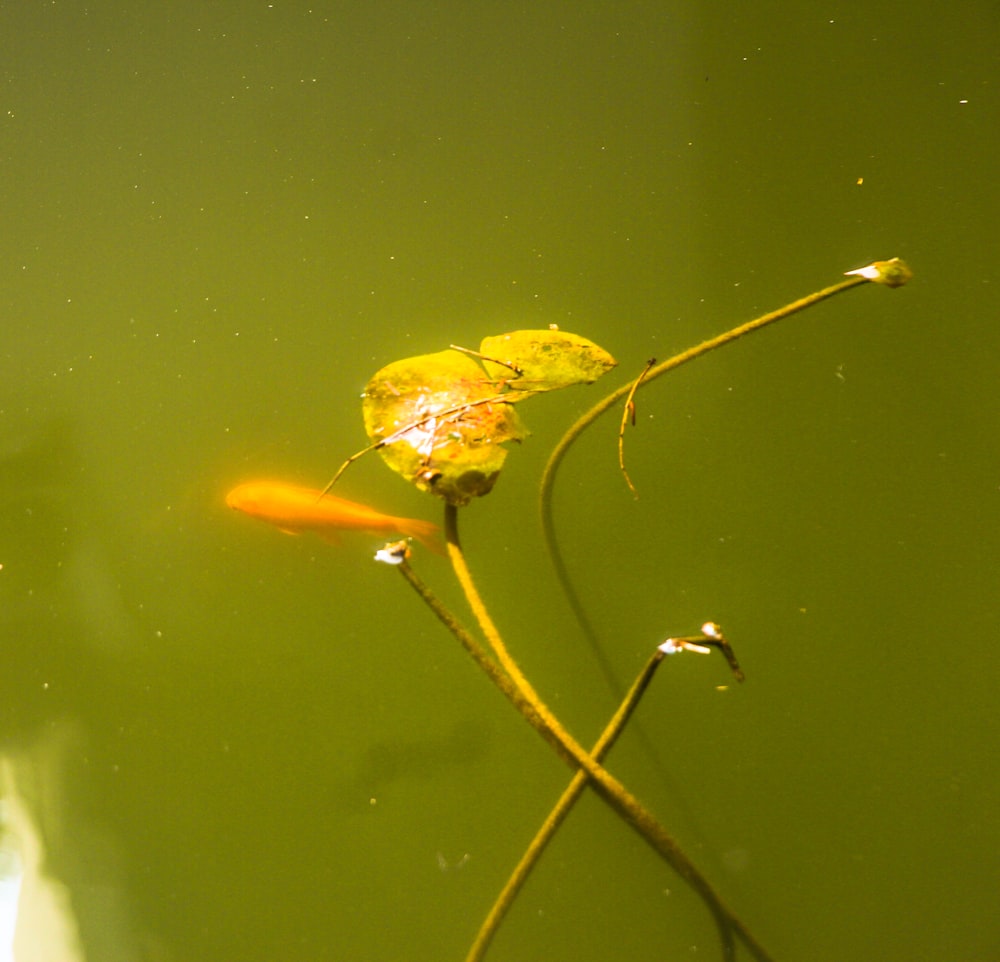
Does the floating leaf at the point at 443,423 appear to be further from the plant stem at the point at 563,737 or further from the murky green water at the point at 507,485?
the murky green water at the point at 507,485

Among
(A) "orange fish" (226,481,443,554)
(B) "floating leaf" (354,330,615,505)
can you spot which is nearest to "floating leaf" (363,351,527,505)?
(B) "floating leaf" (354,330,615,505)

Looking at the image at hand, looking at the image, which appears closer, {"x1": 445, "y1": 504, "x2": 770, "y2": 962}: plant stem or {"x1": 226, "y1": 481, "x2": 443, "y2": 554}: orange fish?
{"x1": 445, "y1": 504, "x2": 770, "y2": 962}: plant stem

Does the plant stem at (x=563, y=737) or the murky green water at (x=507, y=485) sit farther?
the murky green water at (x=507, y=485)

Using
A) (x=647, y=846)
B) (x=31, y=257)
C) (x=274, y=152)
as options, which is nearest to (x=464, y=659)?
(x=647, y=846)

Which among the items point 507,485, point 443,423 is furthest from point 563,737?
point 507,485

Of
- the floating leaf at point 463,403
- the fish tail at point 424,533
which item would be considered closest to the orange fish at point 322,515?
the fish tail at point 424,533

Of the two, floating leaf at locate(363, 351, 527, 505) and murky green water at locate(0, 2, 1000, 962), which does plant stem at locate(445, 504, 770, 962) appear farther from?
murky green water at locate(0, 2, 1000, 962)

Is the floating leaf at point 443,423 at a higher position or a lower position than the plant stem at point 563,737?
higher
